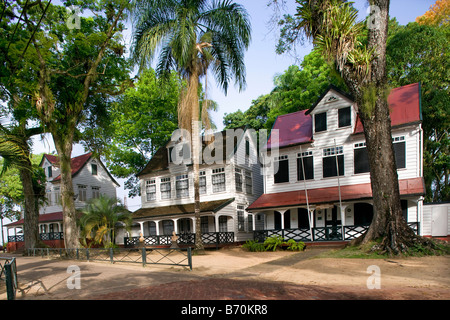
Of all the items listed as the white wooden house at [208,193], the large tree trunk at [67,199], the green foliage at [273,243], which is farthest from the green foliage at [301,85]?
the large tree trunk at [67,199]

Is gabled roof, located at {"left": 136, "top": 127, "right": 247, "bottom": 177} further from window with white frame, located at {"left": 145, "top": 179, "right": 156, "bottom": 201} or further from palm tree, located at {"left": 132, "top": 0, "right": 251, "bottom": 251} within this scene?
palm tree, located at {"left": 132, "top": 0, "right": 251, "bottom": 251}

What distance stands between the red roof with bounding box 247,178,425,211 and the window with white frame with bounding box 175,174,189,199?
21.8ft

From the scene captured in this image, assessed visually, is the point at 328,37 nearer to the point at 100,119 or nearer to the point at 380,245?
the point at 380,245

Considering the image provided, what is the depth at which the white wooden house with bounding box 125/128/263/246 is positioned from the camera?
24292mm

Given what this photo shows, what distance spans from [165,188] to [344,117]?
15481mm

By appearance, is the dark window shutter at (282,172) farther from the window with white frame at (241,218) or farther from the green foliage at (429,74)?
the green foliage at (429,74)

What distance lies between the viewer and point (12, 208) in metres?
44.9

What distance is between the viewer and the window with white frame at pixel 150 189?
28625 mm

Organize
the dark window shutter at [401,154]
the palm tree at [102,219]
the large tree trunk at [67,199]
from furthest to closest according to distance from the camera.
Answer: the palm tree at [102,219], the dark window shutter at [401,154], the large tree trunk at [67,199]

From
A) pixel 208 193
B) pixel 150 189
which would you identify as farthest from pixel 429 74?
pixel 150 189

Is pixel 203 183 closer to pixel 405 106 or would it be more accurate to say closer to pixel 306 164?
pixel 306 164

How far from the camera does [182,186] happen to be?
2703 cm

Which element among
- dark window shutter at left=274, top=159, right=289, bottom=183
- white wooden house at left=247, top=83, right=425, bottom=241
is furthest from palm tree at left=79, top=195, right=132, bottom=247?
dark window shutter at left=274, top=159, right=289, bottom=183

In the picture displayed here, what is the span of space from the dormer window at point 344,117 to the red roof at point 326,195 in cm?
406
